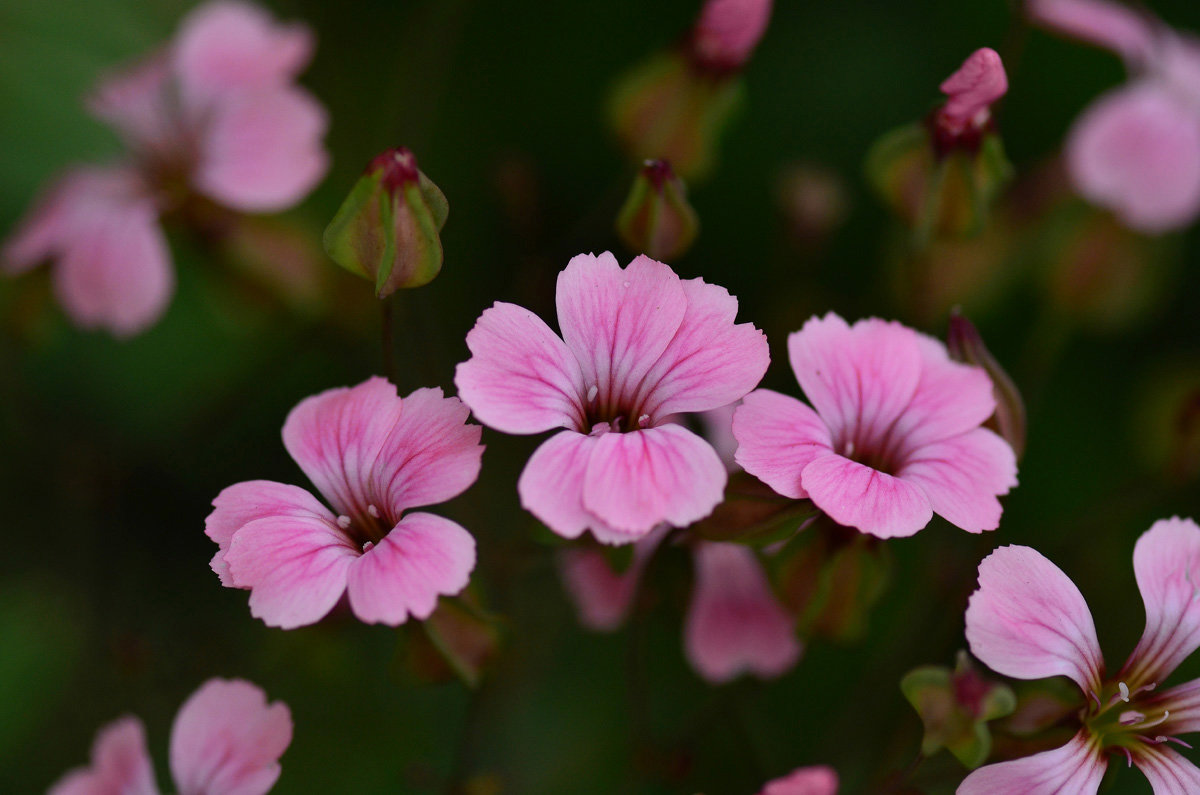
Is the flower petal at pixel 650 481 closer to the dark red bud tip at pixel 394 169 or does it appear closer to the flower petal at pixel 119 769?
the dark red bud tip at pixel 394 169

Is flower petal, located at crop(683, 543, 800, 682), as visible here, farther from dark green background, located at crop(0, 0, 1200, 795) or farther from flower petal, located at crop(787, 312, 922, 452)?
flower petal, located at crop(787, 312, 922, 452)

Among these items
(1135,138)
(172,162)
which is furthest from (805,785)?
(172,162)

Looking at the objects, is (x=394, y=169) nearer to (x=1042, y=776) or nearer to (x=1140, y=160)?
(x=1042, y=776)

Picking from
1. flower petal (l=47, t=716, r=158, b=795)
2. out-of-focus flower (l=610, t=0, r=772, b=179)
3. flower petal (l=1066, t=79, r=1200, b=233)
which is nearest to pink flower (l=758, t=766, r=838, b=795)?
flower petal (l=47, t=716, r=158, b=795)

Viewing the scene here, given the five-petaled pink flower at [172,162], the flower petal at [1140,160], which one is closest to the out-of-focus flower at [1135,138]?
the flower petal at [1140,160]

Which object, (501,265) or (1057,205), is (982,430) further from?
(501,265)
